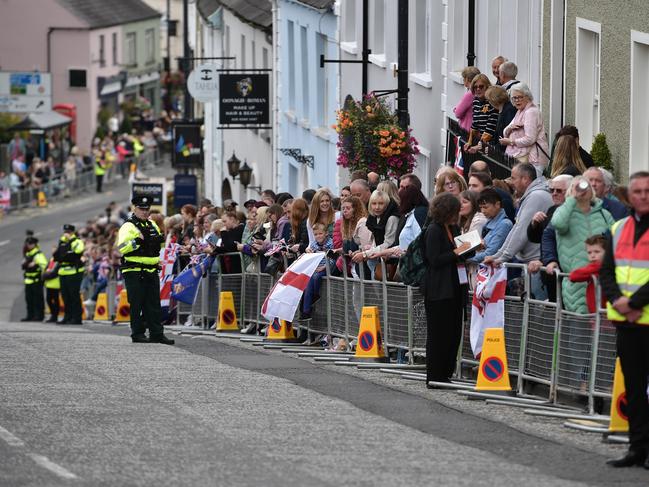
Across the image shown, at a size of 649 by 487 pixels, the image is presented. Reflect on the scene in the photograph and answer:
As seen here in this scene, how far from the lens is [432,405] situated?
13711 mm

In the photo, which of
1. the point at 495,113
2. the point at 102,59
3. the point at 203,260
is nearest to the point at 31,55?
the point at 102,59

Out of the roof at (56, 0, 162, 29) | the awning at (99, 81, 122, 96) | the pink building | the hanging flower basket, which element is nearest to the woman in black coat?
the hanging flower basket

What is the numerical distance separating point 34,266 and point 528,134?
754 inches

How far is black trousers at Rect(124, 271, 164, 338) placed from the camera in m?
20.3

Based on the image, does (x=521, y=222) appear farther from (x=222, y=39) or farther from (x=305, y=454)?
(x=222, y=39)

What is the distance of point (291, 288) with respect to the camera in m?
19.3

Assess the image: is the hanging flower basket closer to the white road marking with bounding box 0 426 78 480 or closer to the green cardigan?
the green cardigan

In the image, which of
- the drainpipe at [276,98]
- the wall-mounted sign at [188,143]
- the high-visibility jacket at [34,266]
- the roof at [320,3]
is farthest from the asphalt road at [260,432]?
the wall-mounted sign at [188,143]

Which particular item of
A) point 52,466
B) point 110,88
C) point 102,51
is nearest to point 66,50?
point 110,88

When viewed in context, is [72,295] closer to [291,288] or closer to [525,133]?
[291,288]

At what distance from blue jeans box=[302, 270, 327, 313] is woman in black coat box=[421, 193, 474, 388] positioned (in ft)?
15.1

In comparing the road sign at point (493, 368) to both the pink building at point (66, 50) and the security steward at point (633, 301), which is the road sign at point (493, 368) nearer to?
the security steward at point (633, 301)

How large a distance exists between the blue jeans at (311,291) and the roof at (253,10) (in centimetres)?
2277

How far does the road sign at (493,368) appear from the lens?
14266 mm
